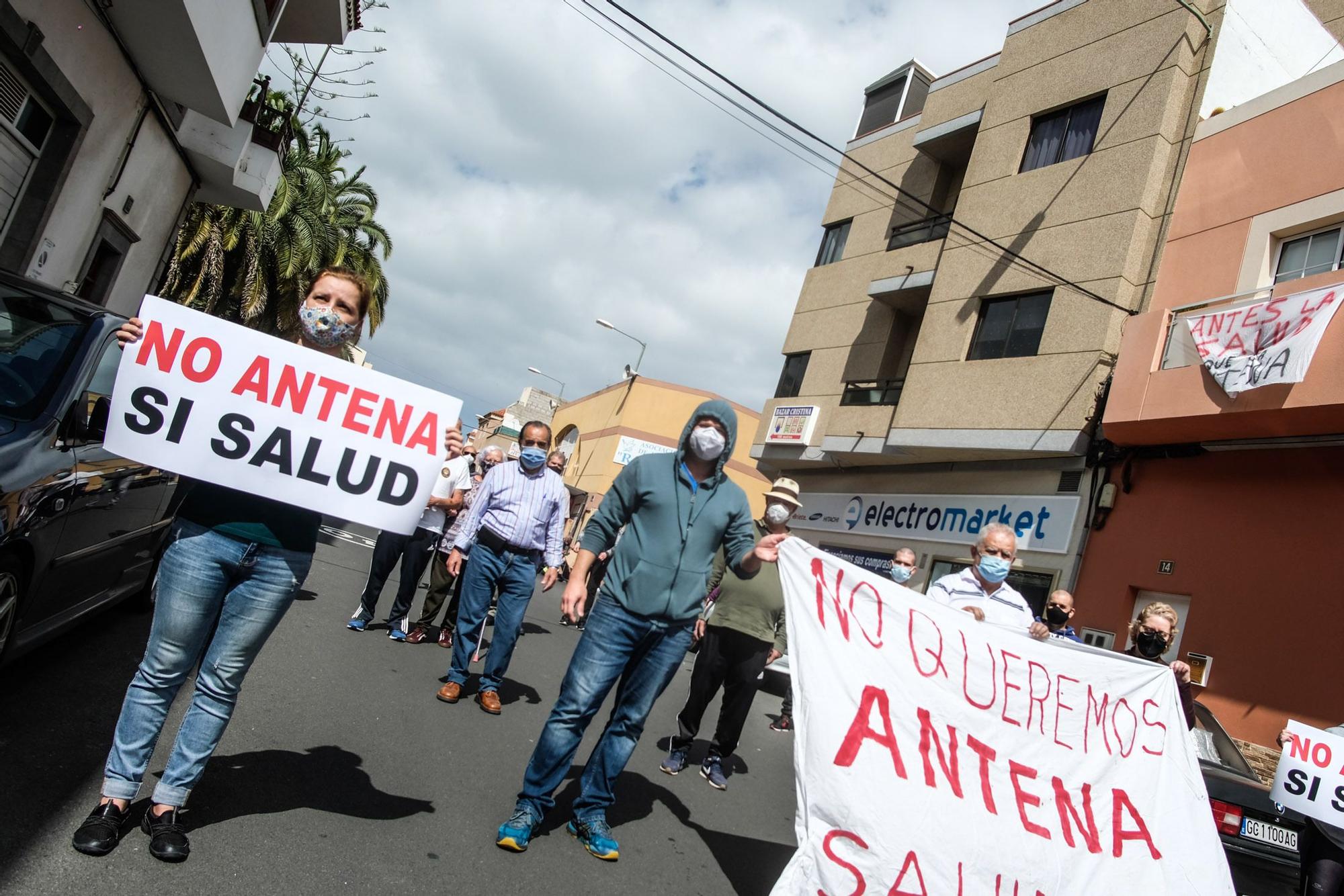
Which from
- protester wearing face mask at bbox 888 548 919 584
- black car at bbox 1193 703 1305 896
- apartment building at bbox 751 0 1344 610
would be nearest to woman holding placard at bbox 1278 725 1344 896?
black car at bbox 1193 703 1305 896

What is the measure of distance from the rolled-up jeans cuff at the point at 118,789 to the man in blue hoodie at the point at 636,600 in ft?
4.50

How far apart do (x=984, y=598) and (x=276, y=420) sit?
3.71 meters

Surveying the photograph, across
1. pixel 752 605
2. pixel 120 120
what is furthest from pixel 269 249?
pixel 752 605

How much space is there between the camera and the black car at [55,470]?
11.8 ft

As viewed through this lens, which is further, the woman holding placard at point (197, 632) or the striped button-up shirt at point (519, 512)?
the striped button-up shirt at point (519, 512)

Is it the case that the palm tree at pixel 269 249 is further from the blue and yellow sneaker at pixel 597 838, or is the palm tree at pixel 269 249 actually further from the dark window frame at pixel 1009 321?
the blue and yellow sneaker at pixel 597 838

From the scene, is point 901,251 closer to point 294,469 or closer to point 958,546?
point 958,546

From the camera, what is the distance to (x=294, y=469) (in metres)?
3.15

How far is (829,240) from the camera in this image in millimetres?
22344

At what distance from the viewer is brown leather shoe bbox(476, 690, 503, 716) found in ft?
19.2

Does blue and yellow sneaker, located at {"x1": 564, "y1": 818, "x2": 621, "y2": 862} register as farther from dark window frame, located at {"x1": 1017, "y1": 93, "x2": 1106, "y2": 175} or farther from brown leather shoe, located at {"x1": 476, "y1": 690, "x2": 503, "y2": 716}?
dark window frame, located at {"x1": 1017, "y1": 93, "x2": 1106, "y2": 175}

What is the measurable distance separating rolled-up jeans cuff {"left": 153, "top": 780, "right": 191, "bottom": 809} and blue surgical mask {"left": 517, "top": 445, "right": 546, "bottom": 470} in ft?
11.5

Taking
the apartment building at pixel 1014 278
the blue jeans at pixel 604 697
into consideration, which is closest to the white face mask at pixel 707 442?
the blue jeans at pixel 604 697

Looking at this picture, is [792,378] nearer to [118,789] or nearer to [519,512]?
[519,512]
